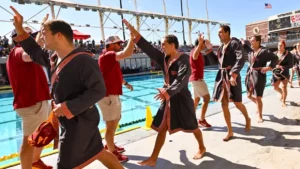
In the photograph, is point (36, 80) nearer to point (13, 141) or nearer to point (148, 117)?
point (148, 117)

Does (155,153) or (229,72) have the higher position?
(229,72)

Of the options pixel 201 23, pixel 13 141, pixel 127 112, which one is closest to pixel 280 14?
pixel 201 23

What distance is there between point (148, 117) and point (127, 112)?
4.28 m

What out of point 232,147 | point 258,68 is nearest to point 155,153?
point 232,147

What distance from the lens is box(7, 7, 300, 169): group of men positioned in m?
1.88

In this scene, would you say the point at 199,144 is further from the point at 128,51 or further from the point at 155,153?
the point at 128,51

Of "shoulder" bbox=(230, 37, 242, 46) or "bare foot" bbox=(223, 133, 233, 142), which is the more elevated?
"shoulder" bbox=(230, 37, 242, 46)

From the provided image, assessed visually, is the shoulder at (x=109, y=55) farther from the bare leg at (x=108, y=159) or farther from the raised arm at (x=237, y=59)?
the raised arm at (x=237, y=59)

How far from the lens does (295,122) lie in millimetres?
4684

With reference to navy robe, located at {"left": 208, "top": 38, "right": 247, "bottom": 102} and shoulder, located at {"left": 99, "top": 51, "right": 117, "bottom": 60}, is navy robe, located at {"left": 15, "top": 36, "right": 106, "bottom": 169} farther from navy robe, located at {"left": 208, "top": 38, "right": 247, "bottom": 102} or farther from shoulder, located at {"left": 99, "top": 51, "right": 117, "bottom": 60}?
navy robe, located at {"left": 208, "top": 38, "right": 247, "bottom": 102}

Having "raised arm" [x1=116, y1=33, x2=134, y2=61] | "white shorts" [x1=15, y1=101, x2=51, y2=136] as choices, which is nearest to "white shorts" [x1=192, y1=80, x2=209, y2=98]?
"raised arm" [x1=116, y1=33, x2=134, y2=61]

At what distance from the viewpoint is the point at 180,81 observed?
289cm

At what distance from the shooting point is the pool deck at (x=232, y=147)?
10.0ft

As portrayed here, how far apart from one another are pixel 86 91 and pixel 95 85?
3.2 inches
